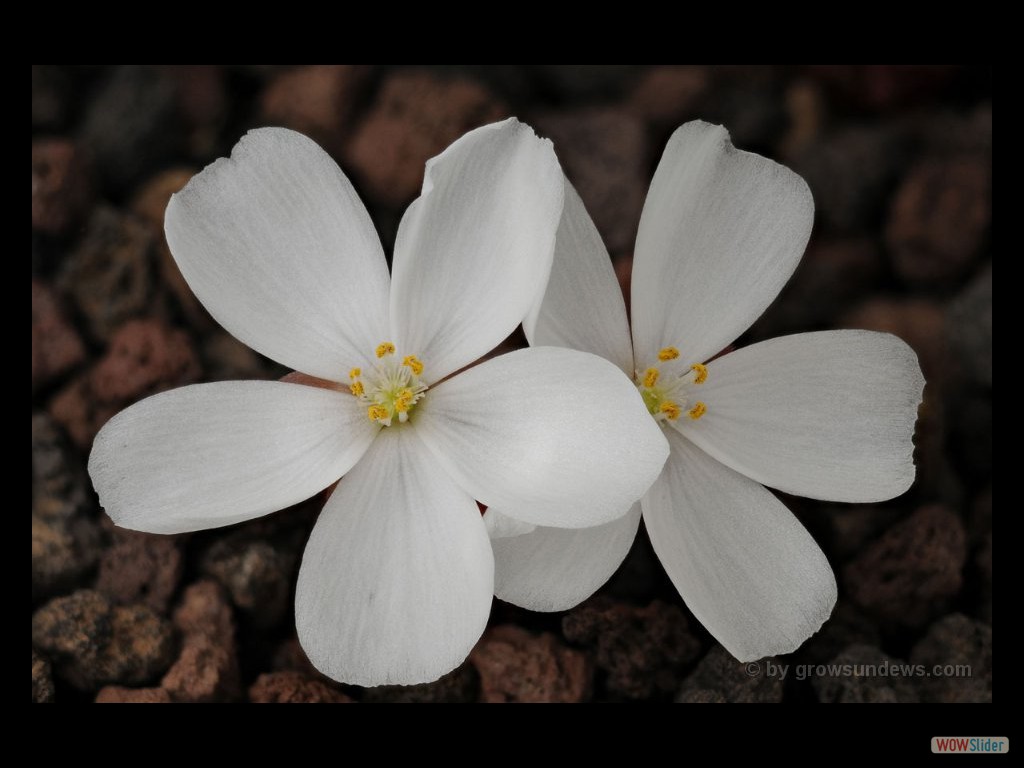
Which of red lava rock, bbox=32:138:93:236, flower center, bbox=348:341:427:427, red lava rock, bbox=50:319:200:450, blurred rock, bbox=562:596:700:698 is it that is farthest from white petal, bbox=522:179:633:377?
red lava rock, bbox=32:138:93:236

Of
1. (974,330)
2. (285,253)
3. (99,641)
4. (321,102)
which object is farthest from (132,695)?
(974,330)

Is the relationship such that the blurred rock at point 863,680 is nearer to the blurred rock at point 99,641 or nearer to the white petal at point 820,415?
the white petal at point 820,415

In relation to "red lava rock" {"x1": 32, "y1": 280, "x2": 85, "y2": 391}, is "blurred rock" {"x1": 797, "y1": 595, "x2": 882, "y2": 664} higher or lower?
lower

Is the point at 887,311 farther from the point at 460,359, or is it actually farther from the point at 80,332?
the point at 80,332

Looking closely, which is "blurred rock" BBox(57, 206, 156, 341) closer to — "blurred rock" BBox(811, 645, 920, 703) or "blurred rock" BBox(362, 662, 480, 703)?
"blurred rock" BBox(362, 662, 480, 703)

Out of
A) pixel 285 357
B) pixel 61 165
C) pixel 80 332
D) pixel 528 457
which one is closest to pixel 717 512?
pixel 528 457
